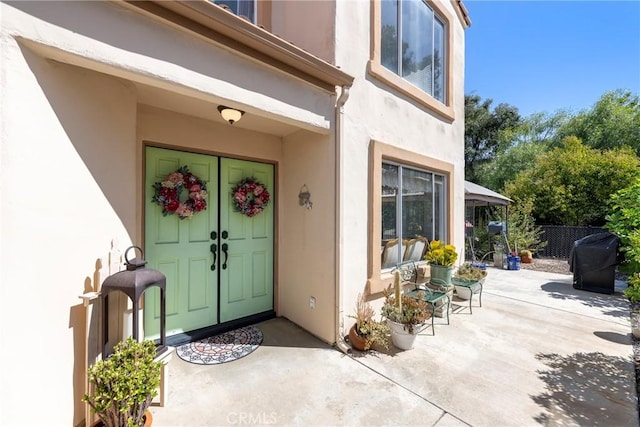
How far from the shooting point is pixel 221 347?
3.56 metres

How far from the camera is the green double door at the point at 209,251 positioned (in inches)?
140

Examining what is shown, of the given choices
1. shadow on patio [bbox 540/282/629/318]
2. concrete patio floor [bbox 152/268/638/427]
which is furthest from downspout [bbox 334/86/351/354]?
shadow on patio [bbox 540/282/629/318]

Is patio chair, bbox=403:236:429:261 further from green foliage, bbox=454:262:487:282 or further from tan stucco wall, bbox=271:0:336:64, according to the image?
tan stucco wall, bbox=271:0:336:64

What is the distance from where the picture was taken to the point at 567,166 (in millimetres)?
12398

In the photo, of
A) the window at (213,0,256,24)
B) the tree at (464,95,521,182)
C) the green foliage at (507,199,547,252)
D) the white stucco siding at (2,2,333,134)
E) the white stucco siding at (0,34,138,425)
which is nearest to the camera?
the white stucco siding at (0,34,138,425)

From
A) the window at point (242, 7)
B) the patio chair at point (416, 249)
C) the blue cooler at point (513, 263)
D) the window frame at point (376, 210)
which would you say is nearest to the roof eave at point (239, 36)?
the window frame at point (376, 210)

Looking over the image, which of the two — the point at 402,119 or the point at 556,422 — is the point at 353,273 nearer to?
the point at 556,422

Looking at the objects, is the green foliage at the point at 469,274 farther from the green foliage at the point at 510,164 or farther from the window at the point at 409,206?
the green foliage at the point at 510,164

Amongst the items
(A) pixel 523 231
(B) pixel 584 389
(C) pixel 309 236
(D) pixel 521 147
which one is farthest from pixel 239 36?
(D) pixel 521 147

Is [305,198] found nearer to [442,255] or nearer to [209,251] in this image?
[209,251]

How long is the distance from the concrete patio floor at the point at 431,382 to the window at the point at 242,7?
196 inches

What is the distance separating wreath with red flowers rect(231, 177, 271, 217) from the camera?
4.14 meters

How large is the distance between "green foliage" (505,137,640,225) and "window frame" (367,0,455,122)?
32.6 feet

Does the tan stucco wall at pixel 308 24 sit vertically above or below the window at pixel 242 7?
below
